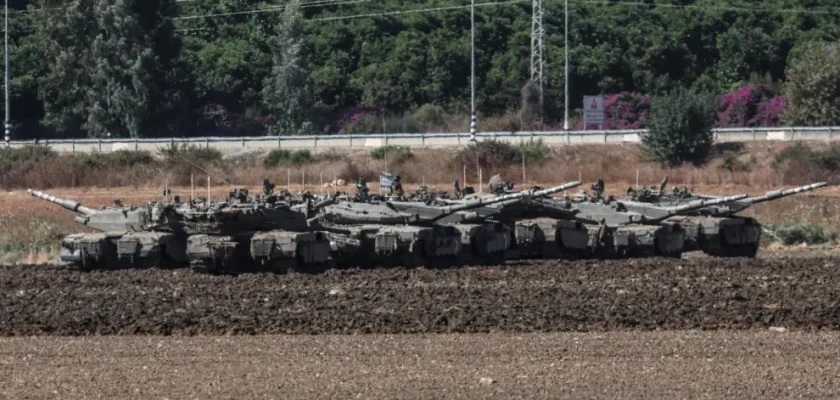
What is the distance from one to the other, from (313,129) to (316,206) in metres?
36.8

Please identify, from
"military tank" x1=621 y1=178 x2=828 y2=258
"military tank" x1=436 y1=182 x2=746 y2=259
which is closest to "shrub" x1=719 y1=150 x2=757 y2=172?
"military tank" x1=621 y1=178 x2=828 y2=258

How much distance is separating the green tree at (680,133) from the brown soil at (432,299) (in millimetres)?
23732

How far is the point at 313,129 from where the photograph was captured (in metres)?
72.8

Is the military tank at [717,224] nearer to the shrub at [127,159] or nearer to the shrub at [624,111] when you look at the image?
the shrub at [127,159]

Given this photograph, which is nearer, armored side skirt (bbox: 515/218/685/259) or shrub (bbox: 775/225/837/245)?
armored side skirt (bbox: 515/218/685/259)

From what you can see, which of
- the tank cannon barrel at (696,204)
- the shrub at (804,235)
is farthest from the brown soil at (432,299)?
the shrub at (804,235)

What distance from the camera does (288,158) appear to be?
6238 cm

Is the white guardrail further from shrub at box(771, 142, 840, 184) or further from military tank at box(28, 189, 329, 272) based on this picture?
military tank at box(28, 189, 329, 272)

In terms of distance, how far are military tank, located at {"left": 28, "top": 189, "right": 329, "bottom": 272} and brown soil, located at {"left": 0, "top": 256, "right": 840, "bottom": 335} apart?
0.57 meters

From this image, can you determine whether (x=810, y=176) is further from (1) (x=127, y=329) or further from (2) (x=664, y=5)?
(1) (x=127, y=329)

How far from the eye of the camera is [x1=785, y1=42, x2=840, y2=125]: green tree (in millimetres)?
66250

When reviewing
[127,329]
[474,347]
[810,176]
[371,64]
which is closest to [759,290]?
[474,347]

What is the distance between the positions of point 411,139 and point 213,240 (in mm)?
31287

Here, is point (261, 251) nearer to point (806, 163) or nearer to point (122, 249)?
point (122, 249)
